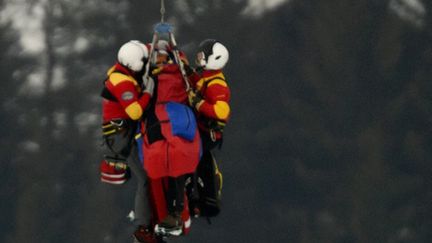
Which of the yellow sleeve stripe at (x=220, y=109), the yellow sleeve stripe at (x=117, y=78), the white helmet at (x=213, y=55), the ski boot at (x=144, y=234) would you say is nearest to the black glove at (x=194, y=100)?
the yellow sleeve stripe at (x=220, y=109)

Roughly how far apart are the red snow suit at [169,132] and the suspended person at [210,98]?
0.21 metres

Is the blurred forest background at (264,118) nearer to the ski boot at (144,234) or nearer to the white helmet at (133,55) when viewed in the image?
the ski boot at (144,234)

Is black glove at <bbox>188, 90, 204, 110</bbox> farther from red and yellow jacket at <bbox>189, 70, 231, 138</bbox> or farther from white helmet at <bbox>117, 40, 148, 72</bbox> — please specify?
white helmet at <bbox>117, 40, 148, 72</bbox>

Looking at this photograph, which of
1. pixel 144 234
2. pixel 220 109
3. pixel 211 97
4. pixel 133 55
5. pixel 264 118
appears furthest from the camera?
pixel 264 118

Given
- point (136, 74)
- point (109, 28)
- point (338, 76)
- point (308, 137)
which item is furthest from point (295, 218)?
point (136, 74)

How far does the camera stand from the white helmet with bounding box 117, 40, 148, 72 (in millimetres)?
12398

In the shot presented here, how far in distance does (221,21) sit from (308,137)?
23.1ft

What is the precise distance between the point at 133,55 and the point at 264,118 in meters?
27.7

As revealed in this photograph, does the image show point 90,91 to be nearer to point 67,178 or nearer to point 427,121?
point 67,178

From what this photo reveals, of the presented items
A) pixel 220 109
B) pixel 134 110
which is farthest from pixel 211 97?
pixel 134 110

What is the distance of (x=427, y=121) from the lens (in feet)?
139

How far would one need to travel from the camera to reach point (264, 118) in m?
40.0

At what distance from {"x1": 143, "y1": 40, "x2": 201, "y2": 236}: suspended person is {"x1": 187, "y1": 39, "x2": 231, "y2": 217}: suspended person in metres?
0.21

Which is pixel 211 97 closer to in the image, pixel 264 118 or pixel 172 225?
pixel 172 225
